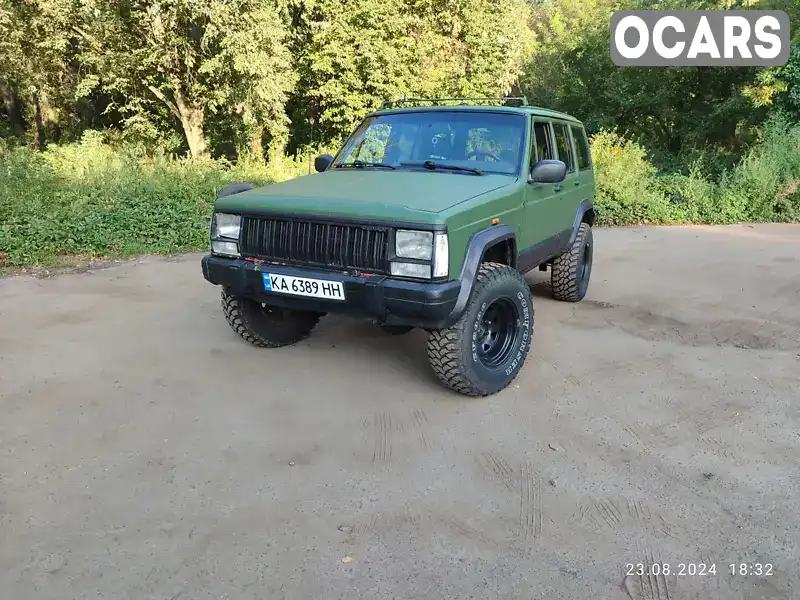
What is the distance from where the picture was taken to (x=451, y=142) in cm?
459

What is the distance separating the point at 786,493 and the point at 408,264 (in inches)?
84.9

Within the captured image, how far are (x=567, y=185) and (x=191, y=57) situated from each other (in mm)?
13528

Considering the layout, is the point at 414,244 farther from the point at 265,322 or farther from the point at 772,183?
the point at 772,183

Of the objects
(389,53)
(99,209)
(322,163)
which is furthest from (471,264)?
(389,53)

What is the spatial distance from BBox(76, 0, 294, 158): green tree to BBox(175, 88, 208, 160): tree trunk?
29 mm

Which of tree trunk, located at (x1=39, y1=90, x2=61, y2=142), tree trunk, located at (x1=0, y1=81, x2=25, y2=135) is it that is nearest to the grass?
tree trunk, located at (x1=39, y1=90, x2=61, y2=142)

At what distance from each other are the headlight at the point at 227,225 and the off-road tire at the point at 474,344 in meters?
1.42

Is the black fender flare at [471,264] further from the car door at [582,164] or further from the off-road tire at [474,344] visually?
the car door at [582,164]

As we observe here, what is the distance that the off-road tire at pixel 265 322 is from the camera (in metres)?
4.53

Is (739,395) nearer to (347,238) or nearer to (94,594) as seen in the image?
(347,238)

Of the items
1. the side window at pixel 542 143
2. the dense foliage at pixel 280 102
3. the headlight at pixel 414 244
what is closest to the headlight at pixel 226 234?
the headlight at pixel 414 244

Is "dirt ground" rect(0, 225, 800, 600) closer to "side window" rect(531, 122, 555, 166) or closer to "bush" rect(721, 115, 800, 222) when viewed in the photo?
"side window" rect(531, 122, 555, 166)

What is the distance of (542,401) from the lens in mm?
3947

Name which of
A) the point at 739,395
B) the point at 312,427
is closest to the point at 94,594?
the point at 312,427
